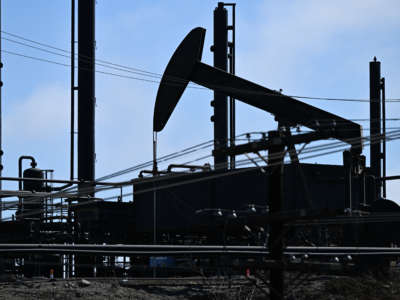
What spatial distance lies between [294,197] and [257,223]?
8709 mm

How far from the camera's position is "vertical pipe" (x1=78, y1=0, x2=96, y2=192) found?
36159mm

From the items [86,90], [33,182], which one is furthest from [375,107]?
[33,182]

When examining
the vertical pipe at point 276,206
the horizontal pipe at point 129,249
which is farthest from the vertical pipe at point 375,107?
the vertical pipe at point 276,206

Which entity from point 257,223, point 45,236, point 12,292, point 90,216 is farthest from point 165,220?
point 257,223

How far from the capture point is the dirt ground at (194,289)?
69.0ft

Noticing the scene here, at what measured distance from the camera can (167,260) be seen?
109 ft

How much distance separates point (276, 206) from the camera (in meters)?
17.3

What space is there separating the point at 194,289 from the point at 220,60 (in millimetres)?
19669

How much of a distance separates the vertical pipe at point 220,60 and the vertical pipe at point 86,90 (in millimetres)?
6802

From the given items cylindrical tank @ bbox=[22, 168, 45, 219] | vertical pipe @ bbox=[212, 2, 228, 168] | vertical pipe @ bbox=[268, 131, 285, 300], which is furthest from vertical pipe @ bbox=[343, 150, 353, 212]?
cylindrical tank @ bbox=[22, 168, 45, 219]

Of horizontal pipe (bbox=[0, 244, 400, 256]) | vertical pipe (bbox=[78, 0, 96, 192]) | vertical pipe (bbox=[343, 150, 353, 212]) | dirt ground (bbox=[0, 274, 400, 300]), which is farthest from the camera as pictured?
vertical pipe (bbox=[78, 0, 96, 192])

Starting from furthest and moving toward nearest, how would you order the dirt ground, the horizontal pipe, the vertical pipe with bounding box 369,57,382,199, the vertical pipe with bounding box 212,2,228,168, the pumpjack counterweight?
the vertical pipe with bounding box 369,57,382,199, the vertical pipe with bounding box 212,2,228,168, the pumpjack counterweight, the dirt ground, the horizontal pipe

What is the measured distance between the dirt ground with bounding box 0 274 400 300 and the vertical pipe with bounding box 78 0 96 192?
38.8 ft

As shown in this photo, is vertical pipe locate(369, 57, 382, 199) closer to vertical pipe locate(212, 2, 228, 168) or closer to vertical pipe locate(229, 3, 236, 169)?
vertical pipe locate(229, 3, 236, 169)
